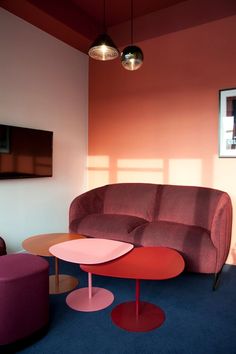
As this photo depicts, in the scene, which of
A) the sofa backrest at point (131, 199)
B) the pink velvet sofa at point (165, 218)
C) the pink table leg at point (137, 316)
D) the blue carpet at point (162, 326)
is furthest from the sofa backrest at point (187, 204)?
the pink table leg at point (137, 316)

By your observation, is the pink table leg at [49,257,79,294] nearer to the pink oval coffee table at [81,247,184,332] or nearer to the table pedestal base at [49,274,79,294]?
the table pedestal base at [49,274,79,294]

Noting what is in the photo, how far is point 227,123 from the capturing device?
3188 mm

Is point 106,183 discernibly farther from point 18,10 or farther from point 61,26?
point 18,10

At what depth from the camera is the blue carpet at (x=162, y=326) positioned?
5.58ft

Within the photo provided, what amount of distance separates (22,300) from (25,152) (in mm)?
1905

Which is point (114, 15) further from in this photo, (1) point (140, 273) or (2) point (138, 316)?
Result: (2) point (138, 316)

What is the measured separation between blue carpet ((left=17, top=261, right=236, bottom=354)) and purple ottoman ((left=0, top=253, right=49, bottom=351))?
0.13 metres

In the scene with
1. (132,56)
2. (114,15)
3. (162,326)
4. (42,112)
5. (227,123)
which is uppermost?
(114,15)

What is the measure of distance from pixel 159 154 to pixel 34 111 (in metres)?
1.68

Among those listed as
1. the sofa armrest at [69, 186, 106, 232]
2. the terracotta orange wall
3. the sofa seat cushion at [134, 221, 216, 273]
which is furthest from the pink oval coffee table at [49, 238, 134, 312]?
the terracotta orange wall

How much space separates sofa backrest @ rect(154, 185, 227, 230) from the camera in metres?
3.00

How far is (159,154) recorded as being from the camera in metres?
3.68

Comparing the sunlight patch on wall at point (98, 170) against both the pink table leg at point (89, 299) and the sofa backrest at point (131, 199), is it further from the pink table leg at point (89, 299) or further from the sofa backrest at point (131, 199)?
the pink table leg at point (89, 299)

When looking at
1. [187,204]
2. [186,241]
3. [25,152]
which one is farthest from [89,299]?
[25,152]
